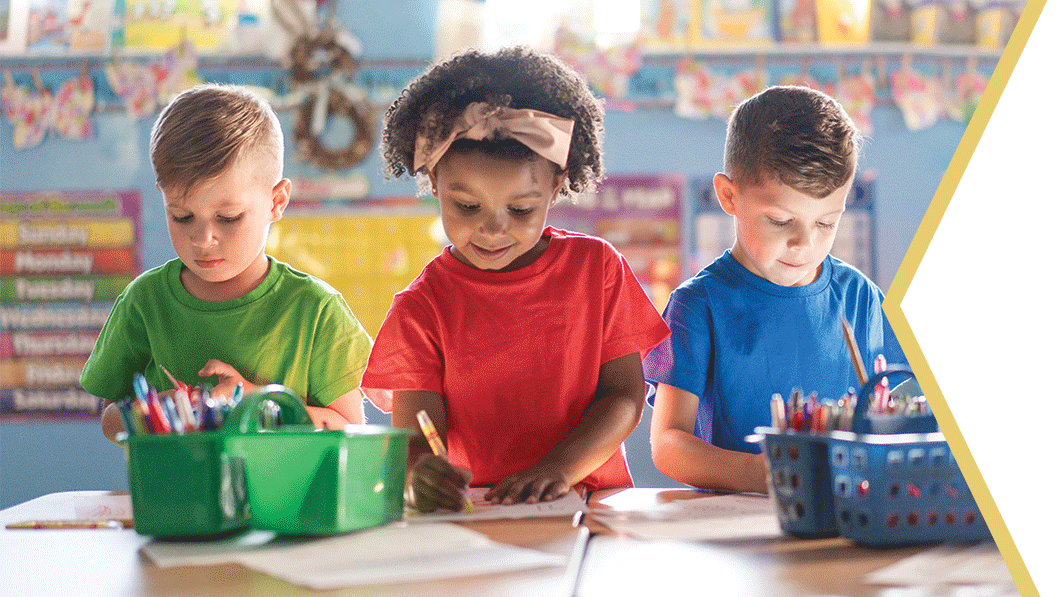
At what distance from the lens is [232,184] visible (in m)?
1.03

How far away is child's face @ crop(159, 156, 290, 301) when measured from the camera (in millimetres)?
1014

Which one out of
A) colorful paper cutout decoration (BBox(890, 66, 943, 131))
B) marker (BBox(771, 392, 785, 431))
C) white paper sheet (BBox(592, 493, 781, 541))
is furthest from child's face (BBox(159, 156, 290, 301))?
colorful paper cutout decoration (BBox(890, 66, 943, 131))

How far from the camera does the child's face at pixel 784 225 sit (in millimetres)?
1007

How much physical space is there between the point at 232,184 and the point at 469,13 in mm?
1955

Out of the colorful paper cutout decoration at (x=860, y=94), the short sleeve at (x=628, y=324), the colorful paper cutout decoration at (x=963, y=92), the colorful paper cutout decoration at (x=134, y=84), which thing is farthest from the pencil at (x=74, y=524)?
the colorful paper cutout decoration at (x=963, y=92)

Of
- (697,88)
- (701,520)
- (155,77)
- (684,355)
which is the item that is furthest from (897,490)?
(155,77)

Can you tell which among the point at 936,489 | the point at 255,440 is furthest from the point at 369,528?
the point at 936,489

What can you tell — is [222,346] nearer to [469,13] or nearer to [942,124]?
[469,13]

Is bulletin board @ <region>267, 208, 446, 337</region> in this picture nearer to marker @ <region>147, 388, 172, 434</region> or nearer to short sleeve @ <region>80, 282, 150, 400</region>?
short sleeve @ <region>80, 282, 150, 400</region>

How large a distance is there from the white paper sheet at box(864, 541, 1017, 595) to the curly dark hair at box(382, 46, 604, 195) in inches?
22.7

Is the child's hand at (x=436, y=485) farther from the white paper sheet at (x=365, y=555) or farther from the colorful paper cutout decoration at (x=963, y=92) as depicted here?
the colorful paper cutout decoration at (x=963, y=92)

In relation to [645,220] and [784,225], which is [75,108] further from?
[784,225]

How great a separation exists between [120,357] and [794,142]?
2.96 ft

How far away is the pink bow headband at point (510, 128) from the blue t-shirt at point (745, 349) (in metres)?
0.28
